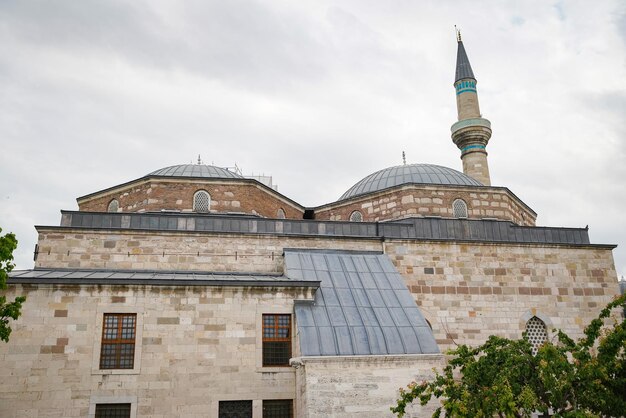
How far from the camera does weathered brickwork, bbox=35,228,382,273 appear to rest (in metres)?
14.4

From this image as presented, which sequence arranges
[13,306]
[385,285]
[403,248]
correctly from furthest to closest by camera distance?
[403,248]
[385,285]
[13,306]

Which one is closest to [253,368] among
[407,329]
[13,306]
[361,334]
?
[361,334]

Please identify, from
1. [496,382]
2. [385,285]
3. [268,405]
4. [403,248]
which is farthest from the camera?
[403,248]

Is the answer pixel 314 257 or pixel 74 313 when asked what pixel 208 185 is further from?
pixel 74 313

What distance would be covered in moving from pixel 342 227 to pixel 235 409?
21.8ft

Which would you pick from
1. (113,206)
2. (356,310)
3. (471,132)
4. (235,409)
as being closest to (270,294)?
(356,310)

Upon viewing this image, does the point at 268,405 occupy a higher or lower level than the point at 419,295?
lower

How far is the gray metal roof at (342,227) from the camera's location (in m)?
15.1

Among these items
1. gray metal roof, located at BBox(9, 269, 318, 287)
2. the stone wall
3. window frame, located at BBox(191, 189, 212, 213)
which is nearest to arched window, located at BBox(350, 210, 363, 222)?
window frame, located at BBox(191, 189, 212, 213)

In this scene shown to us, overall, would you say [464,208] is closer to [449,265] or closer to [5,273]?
[449,265]

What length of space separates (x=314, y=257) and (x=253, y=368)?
389 centimetres

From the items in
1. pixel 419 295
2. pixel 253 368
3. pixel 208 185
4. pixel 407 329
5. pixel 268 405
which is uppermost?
pixel 208 185

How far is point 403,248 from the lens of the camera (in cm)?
1620

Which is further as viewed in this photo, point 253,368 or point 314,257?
point 314,257
